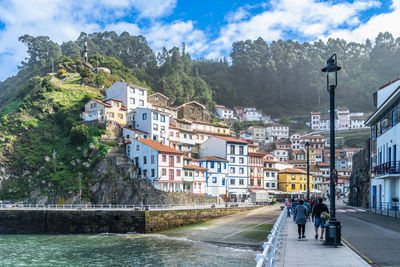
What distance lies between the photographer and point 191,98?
12138 cm

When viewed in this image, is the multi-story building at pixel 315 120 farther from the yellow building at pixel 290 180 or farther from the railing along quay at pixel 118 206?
the railing along quay at pixel 118 206

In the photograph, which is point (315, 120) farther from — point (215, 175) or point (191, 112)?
point (215, 175)

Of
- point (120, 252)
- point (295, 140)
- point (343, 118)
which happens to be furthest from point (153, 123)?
point (343, 118)

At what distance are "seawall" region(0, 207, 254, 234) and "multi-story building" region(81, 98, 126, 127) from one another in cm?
2550

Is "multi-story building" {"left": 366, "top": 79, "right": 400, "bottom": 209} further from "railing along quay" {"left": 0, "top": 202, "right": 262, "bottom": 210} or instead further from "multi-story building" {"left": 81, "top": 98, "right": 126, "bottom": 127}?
"multi-story building" {"left": 81, "top": 98, "right": 126, "bottom": 127}

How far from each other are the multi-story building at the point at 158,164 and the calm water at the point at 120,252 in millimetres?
18158

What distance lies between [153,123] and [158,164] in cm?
1409

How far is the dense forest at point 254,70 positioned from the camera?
439 feet

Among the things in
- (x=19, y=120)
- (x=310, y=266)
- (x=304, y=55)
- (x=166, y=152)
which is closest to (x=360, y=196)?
(x=166, y=152)

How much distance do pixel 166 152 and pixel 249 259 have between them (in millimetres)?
32797

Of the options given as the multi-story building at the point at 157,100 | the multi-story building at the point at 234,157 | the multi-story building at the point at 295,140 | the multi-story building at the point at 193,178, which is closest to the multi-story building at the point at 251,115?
the multi-story building at the point at 295,140

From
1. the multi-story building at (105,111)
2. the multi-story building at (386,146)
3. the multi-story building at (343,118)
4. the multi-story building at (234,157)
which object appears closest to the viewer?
the multi-story building at (386,146)

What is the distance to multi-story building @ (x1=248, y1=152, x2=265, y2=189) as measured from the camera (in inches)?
2948

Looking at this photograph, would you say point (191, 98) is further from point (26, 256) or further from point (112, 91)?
point (26, 256)
